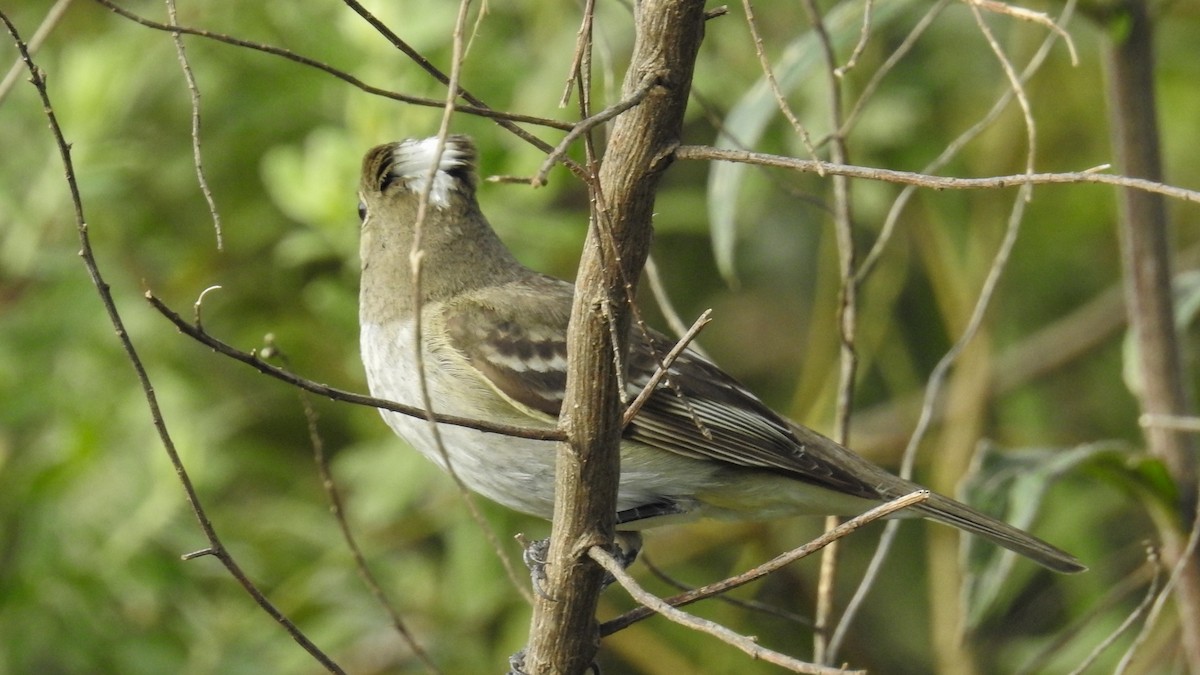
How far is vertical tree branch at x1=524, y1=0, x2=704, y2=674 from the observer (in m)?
2.00

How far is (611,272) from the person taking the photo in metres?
2.06

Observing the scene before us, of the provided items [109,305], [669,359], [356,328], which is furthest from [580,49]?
[356,328]

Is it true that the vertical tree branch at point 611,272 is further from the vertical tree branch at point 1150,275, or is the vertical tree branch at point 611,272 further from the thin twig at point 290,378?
the vertical tree branch at point 1150,275

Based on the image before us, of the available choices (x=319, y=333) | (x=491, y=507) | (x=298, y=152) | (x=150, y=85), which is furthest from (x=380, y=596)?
(x=150, y=85)

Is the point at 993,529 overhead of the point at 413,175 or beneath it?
beneath

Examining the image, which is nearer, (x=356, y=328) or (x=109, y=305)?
(x=109, y=305)

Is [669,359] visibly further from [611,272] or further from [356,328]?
[356,328]

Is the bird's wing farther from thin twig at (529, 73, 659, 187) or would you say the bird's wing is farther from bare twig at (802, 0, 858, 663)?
thin twig at (529, 73, 659, 187)

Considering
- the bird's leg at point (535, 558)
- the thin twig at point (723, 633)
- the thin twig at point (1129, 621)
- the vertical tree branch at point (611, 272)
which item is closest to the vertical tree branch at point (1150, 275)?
the thin twig at point (1129, 621)

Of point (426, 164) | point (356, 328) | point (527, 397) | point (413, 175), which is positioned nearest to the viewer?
point (527, 397)

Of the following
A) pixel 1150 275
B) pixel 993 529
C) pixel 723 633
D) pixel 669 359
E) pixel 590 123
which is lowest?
pixel 993 529

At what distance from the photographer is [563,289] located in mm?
3955

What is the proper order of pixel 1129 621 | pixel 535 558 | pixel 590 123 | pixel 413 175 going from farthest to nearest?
pixel 413 175 < pixel 535 558 < pixel 1129 621 < pixel 590 123

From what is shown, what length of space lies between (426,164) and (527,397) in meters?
0.71
